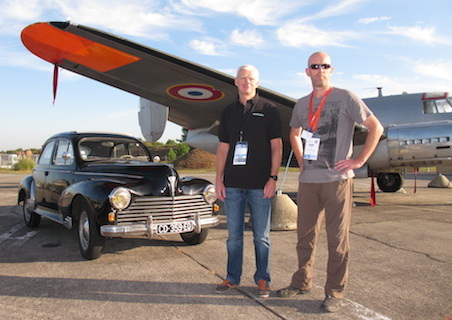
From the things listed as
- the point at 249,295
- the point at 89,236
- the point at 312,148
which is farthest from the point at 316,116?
the point at 89,236

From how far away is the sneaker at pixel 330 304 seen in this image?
2.87 m

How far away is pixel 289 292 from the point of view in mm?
3180

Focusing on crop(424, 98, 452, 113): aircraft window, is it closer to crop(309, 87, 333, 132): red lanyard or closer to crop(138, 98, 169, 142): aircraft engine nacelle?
crop(138, 98, 169, 142): aircraft engine nacelle

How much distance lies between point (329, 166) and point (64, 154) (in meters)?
4.05

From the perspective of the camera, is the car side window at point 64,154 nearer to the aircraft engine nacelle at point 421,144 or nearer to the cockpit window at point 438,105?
the aircraft engine nacelle at point 421,144

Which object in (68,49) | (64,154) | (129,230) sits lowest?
(129,230)

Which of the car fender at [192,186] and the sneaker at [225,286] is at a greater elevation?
the car fender at [192,186]

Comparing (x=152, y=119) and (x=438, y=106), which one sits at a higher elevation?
(x=438, y=106)

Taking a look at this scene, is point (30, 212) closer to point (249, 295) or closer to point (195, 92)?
point (195, 92)

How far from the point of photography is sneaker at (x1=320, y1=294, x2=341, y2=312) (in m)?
2.87

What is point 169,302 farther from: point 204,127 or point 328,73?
point 204,127

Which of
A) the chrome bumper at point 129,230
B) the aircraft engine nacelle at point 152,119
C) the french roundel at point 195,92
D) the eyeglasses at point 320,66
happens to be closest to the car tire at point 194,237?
the chrome bumper at point 129,230

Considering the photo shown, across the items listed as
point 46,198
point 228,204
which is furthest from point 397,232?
point 46,198

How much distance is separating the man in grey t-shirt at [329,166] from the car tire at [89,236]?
2292 mm
